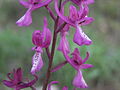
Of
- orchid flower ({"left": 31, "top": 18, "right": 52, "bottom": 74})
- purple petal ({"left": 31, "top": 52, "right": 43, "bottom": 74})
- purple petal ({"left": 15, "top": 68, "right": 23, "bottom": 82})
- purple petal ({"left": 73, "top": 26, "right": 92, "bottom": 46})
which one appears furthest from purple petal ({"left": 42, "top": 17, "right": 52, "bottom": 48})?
purple petal ({"left": 15, "top": 68, "right": 23, "bottom": 82})

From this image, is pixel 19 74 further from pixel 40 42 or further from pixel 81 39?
pixel 81 39

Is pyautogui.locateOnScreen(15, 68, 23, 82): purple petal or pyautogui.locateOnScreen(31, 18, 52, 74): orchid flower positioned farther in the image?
pyautogui.locateOnScreen(15, 68, 23, 82): purple petal

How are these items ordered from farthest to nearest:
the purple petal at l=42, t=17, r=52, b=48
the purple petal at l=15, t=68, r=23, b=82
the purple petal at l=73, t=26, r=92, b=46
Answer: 1. the purple petal at l=15, t=68, r=23, b=82
2. the purple petal at l=42, t=17, r=52, b=48
3. the purple petal at l=73, t=26, r=92, b=46

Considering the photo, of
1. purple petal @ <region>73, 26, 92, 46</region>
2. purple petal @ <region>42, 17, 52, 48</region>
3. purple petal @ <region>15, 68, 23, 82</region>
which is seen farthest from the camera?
purple petal @ <region>15, 68, 23, 82</region>

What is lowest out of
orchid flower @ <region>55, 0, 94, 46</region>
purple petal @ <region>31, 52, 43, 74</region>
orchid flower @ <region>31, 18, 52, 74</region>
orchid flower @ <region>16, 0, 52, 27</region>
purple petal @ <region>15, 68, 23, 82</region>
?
purple petal @ <region>15, 68, 23, 82</region>

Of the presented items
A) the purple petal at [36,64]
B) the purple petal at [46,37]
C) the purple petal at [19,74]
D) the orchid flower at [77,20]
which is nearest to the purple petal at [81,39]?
the orchid flower at [77,20]

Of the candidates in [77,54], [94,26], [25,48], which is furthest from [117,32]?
[77,54]

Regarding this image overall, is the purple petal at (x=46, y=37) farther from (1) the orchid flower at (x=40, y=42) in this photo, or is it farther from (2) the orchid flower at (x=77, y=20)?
(2) the orchid flower at (x=77, y=20)

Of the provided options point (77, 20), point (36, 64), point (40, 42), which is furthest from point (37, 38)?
point (77, 20)

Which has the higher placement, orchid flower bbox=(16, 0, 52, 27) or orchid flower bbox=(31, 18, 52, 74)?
orchid flower bbox=(16, 0, 52, 27)

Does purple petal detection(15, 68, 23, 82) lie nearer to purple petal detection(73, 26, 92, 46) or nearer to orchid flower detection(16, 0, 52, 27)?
orchid flower detection(16, 0, 52, 27)

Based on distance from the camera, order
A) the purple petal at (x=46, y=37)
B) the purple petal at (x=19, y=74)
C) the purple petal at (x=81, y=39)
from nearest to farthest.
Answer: the purple petal at (x=81, y=39)
the purple petal at (x=46, y=37)
the purple petal at (x=19, y=74)
